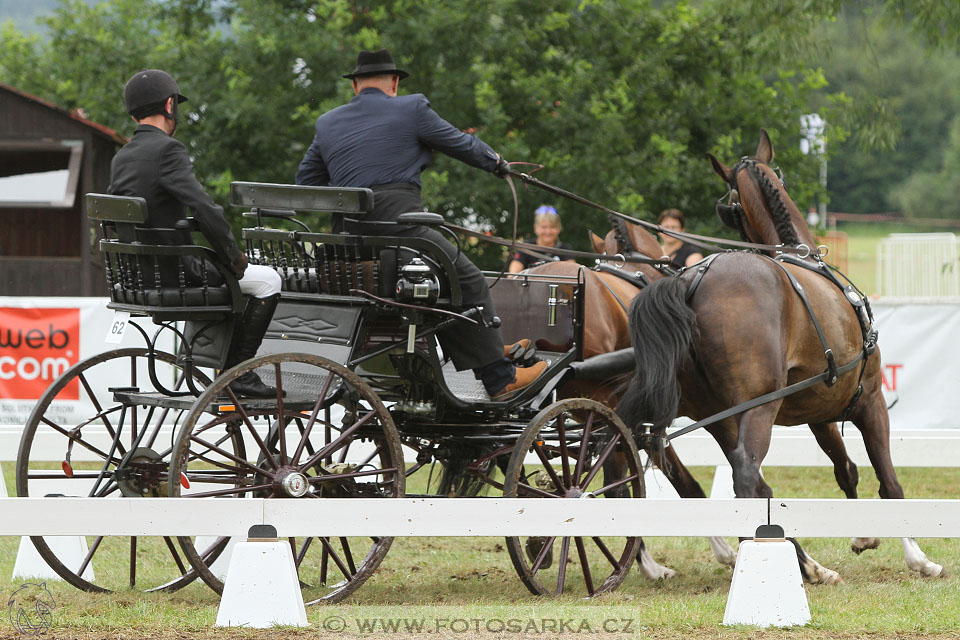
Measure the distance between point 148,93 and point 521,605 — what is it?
2.59 meters

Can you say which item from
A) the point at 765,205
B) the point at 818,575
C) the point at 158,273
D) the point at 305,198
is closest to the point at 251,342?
the point at 158,273

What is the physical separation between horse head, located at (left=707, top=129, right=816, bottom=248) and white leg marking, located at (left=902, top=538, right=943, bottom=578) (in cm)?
167

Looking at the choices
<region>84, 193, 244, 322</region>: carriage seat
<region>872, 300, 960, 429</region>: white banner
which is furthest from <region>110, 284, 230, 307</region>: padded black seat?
<region>872, 300, 960, 429</region>: white banner

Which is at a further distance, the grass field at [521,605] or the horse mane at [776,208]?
the horse mane at [776,208]

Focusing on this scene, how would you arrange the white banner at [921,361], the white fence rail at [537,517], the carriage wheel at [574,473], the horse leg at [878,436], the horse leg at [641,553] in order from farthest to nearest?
the white banner at [921,361] < the horse leg at [878,436] < the horse leg at [641,553] < the carriage wheel at [574,473] < the white fence rail at [537,517]

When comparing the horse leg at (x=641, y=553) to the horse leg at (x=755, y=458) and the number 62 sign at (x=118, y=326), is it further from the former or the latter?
the number 62 sign at (x=118, y=326)

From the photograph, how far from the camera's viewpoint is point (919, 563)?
639 centimetres

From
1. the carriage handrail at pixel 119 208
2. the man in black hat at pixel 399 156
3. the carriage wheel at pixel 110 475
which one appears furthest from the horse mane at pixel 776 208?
the carriage handrail at pixel 119 208

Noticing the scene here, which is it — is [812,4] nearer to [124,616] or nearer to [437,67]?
[437,67]

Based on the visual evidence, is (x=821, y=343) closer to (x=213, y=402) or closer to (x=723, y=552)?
(x=723, y=552)

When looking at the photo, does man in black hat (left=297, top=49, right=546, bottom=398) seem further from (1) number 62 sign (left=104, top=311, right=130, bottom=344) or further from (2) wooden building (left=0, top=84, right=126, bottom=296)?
(2) wooden building (left=0, top=84, right=126, bottom=296)

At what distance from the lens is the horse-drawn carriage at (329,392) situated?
16.2 feet

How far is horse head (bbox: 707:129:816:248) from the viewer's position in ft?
22.6

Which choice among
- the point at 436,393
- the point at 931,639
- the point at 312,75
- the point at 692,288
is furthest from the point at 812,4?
the point at 931,639
